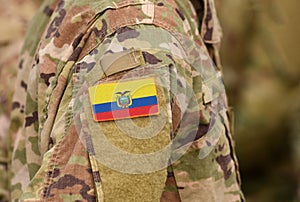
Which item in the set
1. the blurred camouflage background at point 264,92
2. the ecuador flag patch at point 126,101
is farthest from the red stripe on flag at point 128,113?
the blurred camouflage background at point 264,92

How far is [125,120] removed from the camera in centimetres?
92

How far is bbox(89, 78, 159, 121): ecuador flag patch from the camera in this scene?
0.92 meters

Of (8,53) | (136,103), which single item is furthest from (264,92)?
(136,103)

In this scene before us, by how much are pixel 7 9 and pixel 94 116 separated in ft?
2.67

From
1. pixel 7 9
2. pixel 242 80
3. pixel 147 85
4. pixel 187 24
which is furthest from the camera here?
pixel 242 80

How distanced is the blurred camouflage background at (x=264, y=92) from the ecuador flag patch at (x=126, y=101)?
2.34 metres

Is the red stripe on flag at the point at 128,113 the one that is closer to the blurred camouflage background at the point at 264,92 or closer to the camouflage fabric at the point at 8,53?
the camouflage fabric at the point at 8,53

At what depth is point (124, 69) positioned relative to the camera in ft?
3.05

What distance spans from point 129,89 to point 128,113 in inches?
1.2

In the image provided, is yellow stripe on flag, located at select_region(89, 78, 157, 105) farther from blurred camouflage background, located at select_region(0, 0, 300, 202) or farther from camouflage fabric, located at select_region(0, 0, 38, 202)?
blurred camouflage background, located at select_region(0, 0, 300, 202)

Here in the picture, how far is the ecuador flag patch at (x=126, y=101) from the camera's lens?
0.92 metres

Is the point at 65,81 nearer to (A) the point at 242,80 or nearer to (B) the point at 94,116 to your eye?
(B) the point at 94,116

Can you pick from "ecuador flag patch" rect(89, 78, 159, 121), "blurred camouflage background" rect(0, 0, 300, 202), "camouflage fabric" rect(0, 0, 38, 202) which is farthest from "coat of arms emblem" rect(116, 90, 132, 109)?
"blurred camouflage background" rect(0, 0, 300, 202)

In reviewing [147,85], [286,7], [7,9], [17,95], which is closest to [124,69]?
[147,85]
